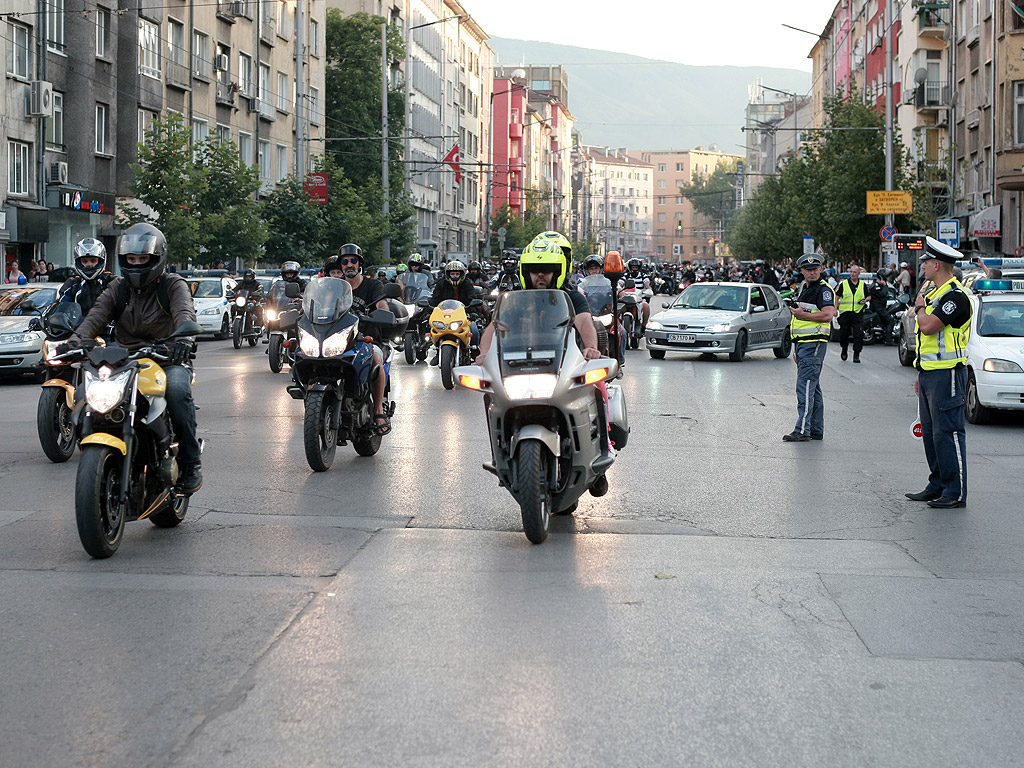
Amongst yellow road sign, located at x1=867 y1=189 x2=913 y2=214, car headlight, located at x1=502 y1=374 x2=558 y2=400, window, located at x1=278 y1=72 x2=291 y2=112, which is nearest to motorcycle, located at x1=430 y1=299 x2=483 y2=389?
car headlight, located at x1=502 y1=374 x2=558 y2=400

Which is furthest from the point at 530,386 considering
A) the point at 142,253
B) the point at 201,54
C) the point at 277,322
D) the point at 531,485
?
the point at 201,54

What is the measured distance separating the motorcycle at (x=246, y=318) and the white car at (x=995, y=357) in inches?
673

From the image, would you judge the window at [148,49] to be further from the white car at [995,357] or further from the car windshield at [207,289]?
the white car at [995,357]

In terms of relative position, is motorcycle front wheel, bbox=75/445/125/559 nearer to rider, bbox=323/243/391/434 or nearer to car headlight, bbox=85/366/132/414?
car headlight, bbox=85/366/132/414

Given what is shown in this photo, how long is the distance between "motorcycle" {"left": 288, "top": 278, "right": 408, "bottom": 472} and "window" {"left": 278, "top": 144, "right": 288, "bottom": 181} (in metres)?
47.9

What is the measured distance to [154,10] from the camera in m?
45.2

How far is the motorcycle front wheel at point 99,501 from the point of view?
7184 mm

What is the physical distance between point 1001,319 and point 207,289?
2172cm

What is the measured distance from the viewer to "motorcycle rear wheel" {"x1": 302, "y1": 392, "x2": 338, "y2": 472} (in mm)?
Answer: 10953

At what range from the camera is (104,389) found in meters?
7.41

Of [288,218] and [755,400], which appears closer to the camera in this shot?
[755,400]

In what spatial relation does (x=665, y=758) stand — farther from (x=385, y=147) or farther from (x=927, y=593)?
(x=385, y=147)

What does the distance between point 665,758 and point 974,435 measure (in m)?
11.3

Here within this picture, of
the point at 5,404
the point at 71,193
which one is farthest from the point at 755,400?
the point at 71,193
